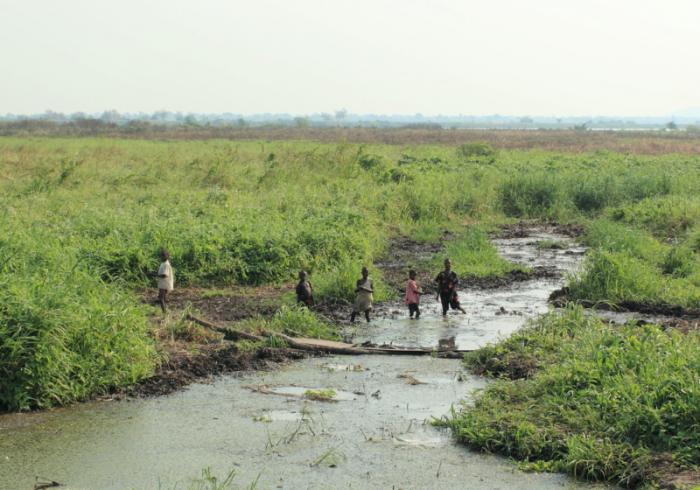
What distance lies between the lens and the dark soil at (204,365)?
10812mm

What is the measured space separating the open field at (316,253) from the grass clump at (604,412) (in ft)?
0.08

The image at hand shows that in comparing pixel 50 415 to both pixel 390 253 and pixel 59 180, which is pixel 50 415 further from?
pixel 59 180

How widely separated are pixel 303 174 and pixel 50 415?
22634mm

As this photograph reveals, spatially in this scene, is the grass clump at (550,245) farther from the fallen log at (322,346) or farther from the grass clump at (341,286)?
the fallen log at (322,346)

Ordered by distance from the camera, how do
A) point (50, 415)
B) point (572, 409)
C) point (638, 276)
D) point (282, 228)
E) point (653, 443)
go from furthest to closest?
point (282, 228)
point (638, 276)
point (50, 415)
point (572, 409)
point (653, 443)

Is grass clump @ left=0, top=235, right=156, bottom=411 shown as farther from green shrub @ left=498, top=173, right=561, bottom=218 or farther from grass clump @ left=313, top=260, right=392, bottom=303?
green shrub @ left=498, top=173, right=561, bottom=218

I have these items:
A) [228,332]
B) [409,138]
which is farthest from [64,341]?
[409,138]

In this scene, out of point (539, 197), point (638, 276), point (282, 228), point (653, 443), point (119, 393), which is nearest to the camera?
point (653, 443)

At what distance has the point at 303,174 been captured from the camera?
32.0m

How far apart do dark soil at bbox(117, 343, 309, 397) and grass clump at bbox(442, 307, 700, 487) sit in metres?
3.11

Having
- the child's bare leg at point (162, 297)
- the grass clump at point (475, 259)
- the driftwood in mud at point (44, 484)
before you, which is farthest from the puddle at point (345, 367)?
the grass clump at point (475, 259)

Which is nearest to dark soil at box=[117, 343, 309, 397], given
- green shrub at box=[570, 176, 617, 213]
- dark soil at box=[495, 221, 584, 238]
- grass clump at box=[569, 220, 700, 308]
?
grass clump at box=[569, 220, 700, 308]

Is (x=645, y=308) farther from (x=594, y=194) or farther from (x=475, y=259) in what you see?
(x=594, y=194)

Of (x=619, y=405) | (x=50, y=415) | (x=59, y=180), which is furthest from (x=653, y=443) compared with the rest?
(x=59, y=180)
